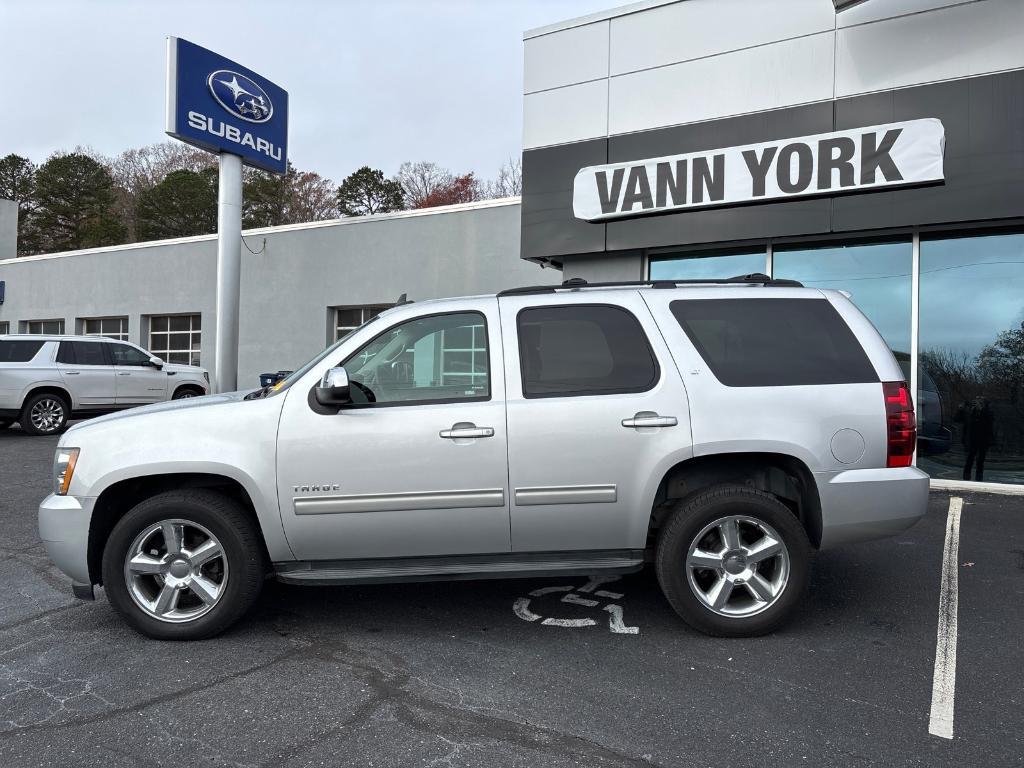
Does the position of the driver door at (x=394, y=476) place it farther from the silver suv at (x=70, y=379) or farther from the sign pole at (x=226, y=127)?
the silver suv at (x=70, y=379)

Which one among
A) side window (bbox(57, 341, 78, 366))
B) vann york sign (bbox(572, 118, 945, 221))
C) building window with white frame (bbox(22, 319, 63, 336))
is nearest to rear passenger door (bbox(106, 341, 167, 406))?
side window (bbox(57, 341, 78, 366))

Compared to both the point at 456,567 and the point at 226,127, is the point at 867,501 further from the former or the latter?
the point at 226,127

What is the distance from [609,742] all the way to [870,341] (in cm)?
260

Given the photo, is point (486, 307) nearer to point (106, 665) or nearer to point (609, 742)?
point (609, 742)

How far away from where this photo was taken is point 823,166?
8703mm

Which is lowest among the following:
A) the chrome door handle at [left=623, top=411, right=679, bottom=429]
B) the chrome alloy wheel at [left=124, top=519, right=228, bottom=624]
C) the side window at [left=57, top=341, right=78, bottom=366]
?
the chrome alloy wheel at [left=124, top=519, right=228, bottom=624]

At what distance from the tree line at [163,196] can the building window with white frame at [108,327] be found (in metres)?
22.7

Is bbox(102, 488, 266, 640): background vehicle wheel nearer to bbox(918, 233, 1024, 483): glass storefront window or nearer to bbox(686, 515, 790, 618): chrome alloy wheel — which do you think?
bbox(686, 515, 790, 618): chrome alloy wheel

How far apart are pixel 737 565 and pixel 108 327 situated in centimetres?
2072

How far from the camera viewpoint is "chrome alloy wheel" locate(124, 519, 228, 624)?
3.91m

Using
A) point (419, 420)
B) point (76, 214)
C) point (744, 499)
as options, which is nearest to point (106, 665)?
point (419, 420)

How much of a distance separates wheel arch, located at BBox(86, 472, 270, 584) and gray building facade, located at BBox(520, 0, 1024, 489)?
7151mm

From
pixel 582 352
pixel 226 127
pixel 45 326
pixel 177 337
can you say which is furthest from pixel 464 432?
pixel 45 326

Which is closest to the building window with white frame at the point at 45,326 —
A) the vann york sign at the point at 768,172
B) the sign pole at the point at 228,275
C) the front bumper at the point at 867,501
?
the sign pole at the point at 228,275
